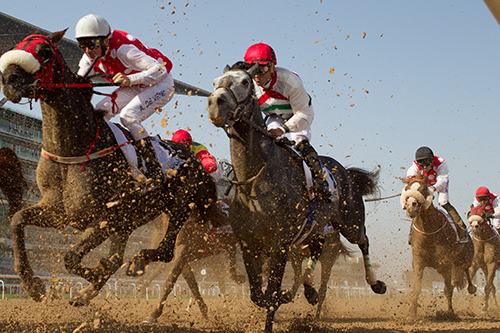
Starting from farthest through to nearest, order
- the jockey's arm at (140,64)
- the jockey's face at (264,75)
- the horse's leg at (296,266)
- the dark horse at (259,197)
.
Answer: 1. the horse's leg at (296,266)
2. the jockey's arm at (140,64)
3. the jockey's face at (264,75)
4. the dark horse at (259,197)

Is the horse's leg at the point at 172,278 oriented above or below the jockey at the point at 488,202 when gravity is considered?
below

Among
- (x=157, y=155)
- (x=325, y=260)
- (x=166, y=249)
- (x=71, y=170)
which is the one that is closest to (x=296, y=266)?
(x=325, y=260)

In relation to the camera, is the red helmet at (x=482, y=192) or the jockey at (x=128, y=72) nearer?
the jockey at (x=128, y=72)

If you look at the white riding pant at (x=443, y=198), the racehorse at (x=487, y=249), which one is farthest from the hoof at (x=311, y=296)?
the racehorse at (x=487, y=249)

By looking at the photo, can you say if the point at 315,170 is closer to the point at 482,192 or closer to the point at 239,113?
the point at 239,113

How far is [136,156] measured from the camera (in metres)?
4.82

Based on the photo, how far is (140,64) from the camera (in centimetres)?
497

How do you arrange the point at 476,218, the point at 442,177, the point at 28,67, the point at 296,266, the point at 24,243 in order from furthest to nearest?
the point at 476,218 → the point at 296,266 → the point at 442,177 → the point at 24,243 → the point at 28,67

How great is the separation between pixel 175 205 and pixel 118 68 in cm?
158

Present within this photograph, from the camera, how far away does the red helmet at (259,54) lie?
15.5 feet

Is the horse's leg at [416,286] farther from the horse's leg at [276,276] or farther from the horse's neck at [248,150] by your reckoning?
the horse's neck at [248,150]

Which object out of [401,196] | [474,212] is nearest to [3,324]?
[401,196]

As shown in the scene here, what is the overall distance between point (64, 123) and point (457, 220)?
23.1ft

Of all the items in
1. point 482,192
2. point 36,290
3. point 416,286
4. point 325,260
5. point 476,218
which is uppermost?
point 482,192
